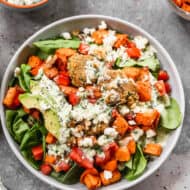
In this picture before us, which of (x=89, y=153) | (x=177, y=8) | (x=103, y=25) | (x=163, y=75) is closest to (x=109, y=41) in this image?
(x=103, y=25)

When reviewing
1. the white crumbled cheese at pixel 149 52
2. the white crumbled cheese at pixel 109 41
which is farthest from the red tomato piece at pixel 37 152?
the white crumbled cheese at pixel 149 52

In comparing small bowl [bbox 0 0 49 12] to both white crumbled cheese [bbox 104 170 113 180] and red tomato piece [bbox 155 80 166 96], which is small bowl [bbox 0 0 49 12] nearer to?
red tomato piece [bbox 155 80 166 96]

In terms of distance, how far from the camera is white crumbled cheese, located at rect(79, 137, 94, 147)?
238cm

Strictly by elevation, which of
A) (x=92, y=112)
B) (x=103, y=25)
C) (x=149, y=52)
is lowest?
(x=92, y=112)

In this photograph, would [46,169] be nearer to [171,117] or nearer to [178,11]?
[171,117]

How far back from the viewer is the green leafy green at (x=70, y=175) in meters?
2.44

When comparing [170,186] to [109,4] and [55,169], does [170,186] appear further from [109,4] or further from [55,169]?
[109,4]

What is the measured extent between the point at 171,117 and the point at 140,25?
23.6 inches

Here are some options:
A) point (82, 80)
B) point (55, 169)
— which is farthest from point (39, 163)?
point (82, 80)

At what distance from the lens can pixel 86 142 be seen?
7.79 ft

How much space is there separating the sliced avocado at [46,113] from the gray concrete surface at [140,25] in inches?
14.8

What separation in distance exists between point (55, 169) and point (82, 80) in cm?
45

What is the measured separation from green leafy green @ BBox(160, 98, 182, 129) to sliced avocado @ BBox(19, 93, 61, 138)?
518 mm

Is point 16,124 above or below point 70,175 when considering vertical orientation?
above
